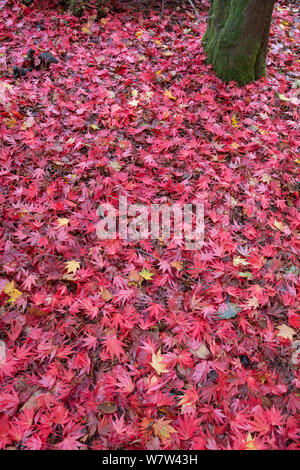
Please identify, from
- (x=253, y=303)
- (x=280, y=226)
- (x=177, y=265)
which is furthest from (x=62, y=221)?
(x=280, y=226)

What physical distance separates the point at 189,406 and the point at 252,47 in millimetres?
3961

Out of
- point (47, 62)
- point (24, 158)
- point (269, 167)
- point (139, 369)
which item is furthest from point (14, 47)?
point (139, 369)

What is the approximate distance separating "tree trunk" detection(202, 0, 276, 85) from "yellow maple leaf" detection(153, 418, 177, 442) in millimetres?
3871

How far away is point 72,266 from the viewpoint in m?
2.39

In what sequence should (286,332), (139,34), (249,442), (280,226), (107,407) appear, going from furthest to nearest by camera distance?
(139,34)
(280,226)
(286,332)
(107,407)
(249,442)

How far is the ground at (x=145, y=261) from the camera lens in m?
1.84

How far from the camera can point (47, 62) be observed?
12.9 feet

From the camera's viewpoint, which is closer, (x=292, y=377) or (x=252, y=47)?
(x=292, y=377)

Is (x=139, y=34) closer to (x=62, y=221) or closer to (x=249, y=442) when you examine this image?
(x=62, y=221)

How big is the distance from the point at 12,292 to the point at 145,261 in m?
1.05

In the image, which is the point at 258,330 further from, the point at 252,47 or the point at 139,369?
the point at 252,47

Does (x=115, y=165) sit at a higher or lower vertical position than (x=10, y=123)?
lower

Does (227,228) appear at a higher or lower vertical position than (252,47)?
lower

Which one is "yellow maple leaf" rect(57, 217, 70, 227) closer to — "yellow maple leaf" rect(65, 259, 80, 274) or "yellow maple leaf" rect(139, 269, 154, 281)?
"yellow maple leaf" rect(65, 259, 80, 274)
